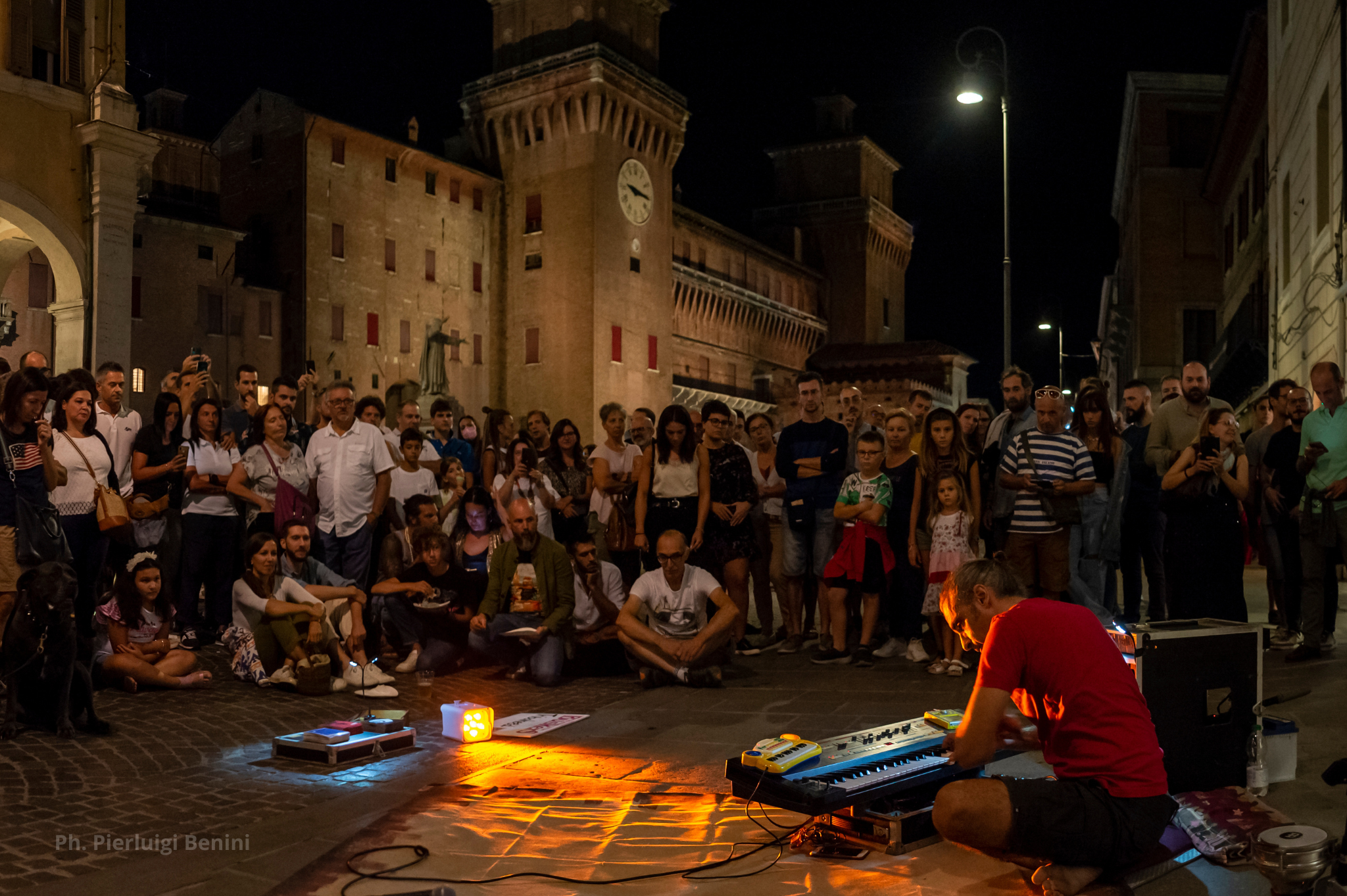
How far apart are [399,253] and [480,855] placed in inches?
1418

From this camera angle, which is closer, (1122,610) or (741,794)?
(741,794)

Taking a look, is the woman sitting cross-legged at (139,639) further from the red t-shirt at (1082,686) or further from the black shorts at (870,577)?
the red t-shirt at (1082,686)

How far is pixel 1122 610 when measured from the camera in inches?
367

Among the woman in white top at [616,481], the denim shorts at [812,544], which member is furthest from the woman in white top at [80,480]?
the denim shorts at [812,544]

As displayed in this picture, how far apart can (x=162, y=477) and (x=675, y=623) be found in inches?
163

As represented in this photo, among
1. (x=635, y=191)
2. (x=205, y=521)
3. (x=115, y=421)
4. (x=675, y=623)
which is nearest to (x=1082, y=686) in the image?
(x=675, y=623)

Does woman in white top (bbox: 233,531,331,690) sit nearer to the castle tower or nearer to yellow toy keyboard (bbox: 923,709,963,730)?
yellow toy keyboard (bbox: 923,709,963,730)

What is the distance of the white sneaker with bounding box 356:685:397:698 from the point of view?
7.37m

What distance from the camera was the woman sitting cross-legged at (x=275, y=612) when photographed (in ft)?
25.0

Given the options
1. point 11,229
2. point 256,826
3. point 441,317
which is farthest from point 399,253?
point 256,826

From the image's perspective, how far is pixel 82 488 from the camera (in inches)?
308

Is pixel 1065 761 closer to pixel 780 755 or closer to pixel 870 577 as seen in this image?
pixel 780 755

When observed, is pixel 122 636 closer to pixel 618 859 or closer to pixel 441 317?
pixel 618 859

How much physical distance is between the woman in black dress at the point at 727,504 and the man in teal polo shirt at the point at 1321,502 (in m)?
3.71
